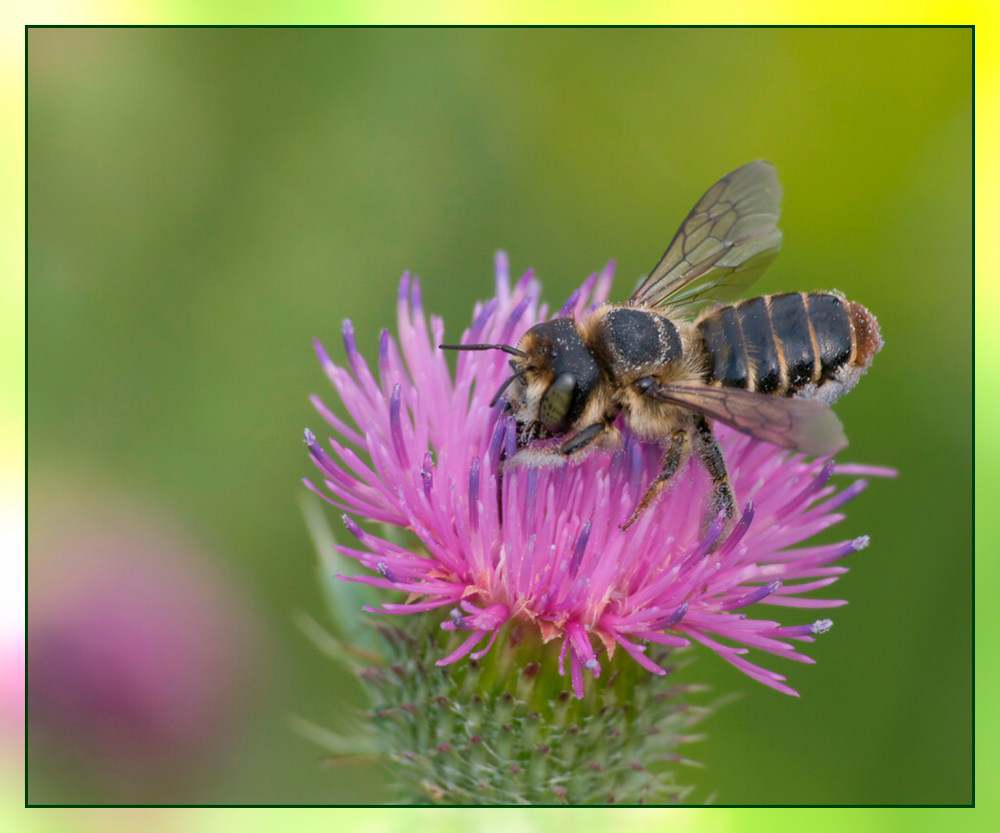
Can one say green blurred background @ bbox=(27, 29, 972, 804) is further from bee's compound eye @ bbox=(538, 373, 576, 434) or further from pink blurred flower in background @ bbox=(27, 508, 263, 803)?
bee's compound eye @ bbox=(538, 373, 576, 434)

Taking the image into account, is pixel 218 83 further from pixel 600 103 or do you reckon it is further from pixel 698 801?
pixel 698 801

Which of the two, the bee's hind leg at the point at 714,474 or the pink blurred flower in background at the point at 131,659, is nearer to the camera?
the bee's hind leg at the point at 714,474

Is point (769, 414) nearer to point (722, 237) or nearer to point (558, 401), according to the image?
point (558, 401)

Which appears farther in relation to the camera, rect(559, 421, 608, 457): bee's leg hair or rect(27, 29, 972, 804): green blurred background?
rect(27, 29, 972, 804): green blurred background

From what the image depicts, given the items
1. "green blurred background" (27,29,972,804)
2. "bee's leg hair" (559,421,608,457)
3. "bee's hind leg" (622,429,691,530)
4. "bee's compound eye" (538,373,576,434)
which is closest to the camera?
"bee's compound eye" (538,373,576,434)

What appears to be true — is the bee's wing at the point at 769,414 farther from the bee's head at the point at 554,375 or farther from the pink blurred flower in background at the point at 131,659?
the pink blurred flower in background at the point at 131,659

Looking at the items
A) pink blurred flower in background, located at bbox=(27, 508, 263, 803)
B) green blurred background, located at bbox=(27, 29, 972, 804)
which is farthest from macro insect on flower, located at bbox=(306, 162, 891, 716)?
green blurred background, located at bbox=(27, 29, 972, 804)

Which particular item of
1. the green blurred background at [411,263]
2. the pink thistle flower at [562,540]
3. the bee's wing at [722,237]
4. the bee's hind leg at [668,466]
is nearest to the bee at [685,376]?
the bee's hind leg at [668,466]
